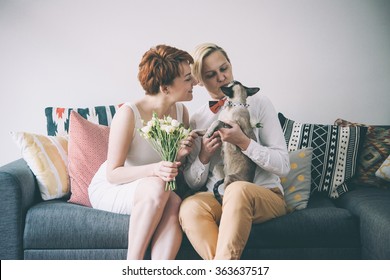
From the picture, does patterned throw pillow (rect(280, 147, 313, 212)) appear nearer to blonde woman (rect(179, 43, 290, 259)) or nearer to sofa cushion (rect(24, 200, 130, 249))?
Result: blonde woman (rect(179, 43, 290, 259))

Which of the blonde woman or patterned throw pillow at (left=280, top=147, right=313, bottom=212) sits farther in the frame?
patterned throw pillow at (left=280, top=147, right=313, bottom=212)

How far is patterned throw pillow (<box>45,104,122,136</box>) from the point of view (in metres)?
2.41

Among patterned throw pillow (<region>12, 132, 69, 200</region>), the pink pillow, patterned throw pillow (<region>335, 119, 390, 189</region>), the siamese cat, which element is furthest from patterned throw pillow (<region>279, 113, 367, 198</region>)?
patterned throw pillow (<region>12, 132, 69, 200</region>)

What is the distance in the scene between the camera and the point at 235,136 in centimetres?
170

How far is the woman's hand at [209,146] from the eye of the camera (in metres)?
1.76

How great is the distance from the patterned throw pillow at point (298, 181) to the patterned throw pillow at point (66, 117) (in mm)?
1050

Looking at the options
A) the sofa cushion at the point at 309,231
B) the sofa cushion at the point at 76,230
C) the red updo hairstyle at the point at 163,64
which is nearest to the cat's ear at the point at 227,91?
the red updo hairstyle at the point at 163,64

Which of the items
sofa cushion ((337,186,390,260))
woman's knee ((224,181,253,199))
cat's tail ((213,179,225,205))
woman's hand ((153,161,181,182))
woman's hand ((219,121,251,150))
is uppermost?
woman's hand ((219,121,251,150))

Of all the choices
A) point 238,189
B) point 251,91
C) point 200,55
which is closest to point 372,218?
point 238,189

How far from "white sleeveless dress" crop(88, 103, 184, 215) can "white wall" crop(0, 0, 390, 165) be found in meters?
0.90

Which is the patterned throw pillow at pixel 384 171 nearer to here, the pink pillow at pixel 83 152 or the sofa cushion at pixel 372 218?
the sofa cushion at pixel 372 218

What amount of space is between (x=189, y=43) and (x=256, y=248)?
144 centimetres

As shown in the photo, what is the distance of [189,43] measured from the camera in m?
2.70
